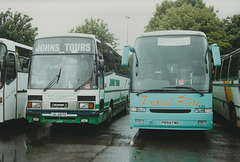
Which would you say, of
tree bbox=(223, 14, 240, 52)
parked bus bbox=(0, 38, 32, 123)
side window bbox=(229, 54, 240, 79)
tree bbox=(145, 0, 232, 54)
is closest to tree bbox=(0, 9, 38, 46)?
tree bbox=(145, 0, 232, 54)

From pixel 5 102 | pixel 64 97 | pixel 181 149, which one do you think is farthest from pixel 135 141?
pixel 5 102

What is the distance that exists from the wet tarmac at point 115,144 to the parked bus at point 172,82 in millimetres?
671

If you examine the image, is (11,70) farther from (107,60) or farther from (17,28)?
(17,28)

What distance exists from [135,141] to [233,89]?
3.96 m

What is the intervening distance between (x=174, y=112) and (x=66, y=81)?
3.57 m

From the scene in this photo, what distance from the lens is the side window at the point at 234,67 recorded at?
410 inches

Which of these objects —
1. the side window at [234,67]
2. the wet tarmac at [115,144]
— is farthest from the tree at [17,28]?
the side window at [234,67]

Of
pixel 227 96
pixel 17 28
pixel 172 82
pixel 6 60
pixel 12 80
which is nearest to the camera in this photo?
pixel 172 82

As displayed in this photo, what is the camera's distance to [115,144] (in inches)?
335

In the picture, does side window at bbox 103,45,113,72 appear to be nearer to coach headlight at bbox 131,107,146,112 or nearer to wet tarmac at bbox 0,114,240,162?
wet tarmac at bbox 0,114,240,162

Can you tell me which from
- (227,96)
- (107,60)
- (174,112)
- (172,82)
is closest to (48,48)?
(107,60)

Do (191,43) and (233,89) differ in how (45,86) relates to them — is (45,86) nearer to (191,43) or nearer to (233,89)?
(191,43)

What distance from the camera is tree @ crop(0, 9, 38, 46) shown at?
2625 centimetres

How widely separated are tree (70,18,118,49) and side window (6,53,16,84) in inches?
1307
